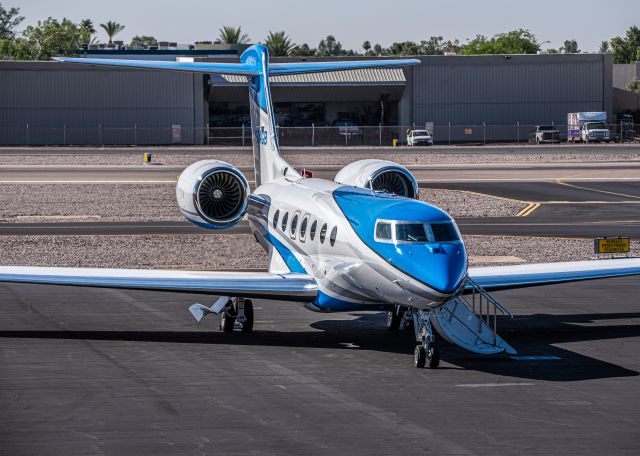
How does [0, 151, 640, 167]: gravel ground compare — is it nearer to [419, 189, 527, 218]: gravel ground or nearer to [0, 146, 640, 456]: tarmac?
[419, 189, 527, 218]: gravel ground

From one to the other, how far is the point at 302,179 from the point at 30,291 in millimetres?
8026

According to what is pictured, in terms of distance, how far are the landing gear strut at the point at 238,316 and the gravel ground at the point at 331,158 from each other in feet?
177

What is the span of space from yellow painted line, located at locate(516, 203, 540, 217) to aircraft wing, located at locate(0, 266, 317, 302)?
26.9 m

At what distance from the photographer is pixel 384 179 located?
24953mm

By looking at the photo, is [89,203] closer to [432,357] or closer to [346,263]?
[346,263]

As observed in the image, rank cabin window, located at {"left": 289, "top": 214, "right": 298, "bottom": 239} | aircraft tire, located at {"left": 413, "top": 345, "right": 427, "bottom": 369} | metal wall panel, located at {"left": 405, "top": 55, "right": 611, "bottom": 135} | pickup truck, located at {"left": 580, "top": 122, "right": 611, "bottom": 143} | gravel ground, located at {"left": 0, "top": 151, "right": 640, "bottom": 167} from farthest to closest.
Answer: metal wall panel, located at {"left": 405, "top": 55, "right": 611, "bottom": 135}
pickup truck, located at {"left": 580, "top": 122, "right": 611, "bottom": 143}
gravel ground, located at {"left": 0, "top": 151, "right": 640, "bottom": 167}
cabin window, located at {"left": 289, "top": 214, "right": 298, "bottom": 239}
aircraft tire, located at {"left": 413, "top": 345, "right": 427, "bottom": 369}

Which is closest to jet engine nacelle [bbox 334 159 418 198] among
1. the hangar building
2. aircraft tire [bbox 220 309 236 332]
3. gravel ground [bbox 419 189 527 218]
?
aircraft tire [bbox 220 309 236 332]

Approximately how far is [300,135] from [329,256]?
93010mm

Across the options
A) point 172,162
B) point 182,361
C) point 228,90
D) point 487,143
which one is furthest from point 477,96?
point 182,361

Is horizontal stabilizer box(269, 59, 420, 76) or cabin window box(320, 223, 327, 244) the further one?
horizontal stabilizer box(269, 59, 420, 76)

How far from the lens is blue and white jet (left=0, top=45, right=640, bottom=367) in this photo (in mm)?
19047

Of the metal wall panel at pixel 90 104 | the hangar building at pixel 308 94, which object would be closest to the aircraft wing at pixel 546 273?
the hangar building at pixel 308 94

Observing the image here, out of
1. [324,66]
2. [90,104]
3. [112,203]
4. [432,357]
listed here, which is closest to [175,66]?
[324,66]

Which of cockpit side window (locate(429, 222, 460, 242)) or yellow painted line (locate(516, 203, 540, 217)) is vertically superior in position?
cockpit side window (locate(429, 222, 460, 242))
